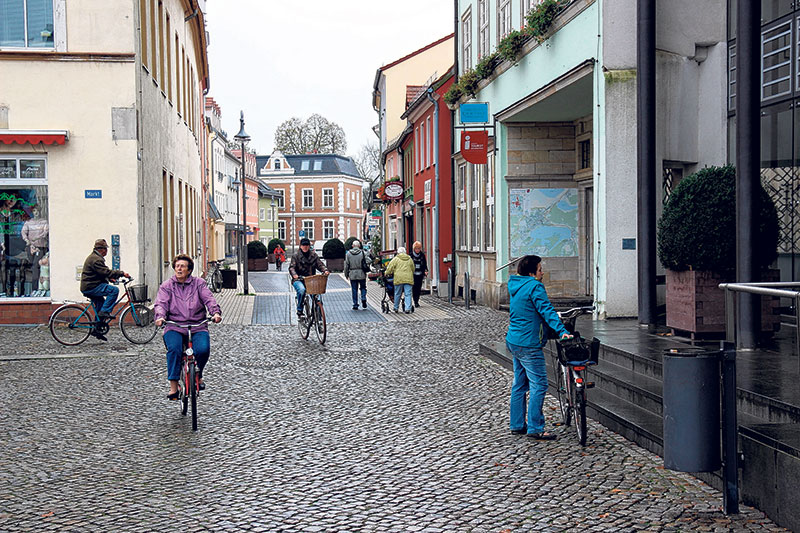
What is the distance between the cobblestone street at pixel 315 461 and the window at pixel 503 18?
10501mm

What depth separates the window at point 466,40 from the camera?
25266 mm

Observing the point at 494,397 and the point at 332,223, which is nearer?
the point at 494,397

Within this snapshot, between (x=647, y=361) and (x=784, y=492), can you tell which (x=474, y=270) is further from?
(x=784, y=492)

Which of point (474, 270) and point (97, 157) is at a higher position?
point (97, 157)

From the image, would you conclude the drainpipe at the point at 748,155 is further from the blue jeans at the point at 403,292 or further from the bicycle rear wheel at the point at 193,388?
the blue jeans at the point at 403,292

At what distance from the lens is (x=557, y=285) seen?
20.3m

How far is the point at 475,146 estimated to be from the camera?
2095 cm

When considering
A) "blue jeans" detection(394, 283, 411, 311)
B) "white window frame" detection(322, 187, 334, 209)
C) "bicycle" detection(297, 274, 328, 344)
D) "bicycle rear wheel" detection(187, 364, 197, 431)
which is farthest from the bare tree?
"bicycle rear wheel" detection(187, 364, 197, 431)

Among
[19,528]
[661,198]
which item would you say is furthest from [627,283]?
[19,528]

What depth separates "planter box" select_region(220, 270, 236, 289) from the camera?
33250 mm

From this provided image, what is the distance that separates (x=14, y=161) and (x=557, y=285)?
37.8 feet

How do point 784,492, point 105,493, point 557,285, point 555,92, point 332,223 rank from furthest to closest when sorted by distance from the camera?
point 332,223, point 557,285, point 555,92, point 105,493, point 784,492

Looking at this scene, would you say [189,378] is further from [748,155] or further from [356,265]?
[356,265]

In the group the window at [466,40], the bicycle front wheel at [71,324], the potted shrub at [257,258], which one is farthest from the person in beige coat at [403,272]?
the potted shrub at [257,258]
